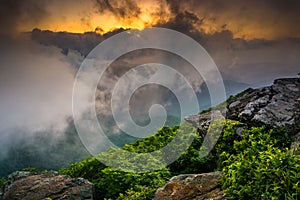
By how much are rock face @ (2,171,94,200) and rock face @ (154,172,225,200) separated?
5.46 m

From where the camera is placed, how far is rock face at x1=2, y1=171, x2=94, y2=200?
11625mm

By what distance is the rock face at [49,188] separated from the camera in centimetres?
1162

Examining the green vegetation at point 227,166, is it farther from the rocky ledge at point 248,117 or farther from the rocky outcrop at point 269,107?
the rocky outcrop at point 269,107

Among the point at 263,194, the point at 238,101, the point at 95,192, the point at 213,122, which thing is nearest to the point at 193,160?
the point at 213,122

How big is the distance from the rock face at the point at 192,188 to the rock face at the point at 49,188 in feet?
17.9

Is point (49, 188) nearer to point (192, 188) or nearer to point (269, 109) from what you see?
point (192, 188)

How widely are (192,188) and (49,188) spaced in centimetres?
767

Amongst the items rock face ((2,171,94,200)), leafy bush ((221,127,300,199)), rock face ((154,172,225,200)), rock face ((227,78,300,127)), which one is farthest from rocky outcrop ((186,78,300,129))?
rock face ((2,171,94,200))

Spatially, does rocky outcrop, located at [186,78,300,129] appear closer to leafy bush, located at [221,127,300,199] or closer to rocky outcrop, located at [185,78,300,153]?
rocky outcrop, located at [185,78,300,153]

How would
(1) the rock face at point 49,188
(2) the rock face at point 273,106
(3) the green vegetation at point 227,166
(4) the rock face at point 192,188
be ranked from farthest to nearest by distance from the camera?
(1) the rock face at point 49,188 → (2) the rock face at point 273,106 → (4) the rock face at point 192,188 → (3) the green vegetation at point 227,166

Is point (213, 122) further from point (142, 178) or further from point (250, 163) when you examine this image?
point (250, 163)

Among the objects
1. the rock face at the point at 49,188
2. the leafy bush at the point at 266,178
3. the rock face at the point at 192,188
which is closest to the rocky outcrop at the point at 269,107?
the rock face at the point at 192,188

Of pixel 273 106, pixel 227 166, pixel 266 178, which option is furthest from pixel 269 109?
pixel 266 178

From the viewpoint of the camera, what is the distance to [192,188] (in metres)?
7.36
